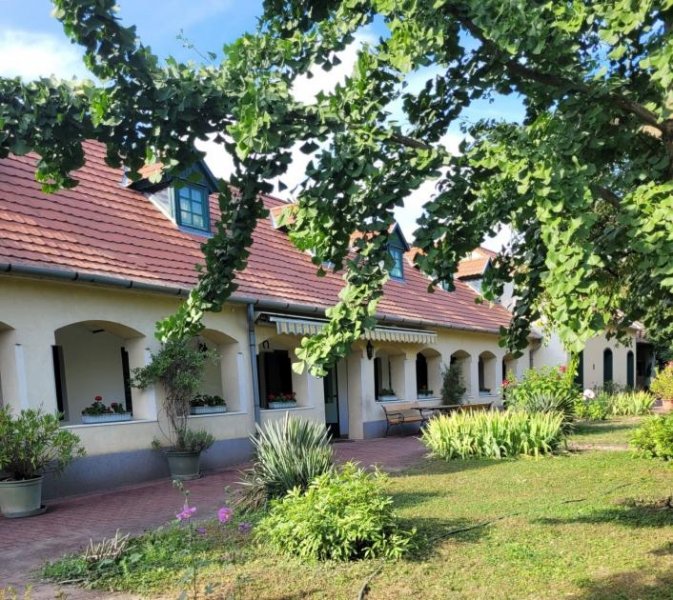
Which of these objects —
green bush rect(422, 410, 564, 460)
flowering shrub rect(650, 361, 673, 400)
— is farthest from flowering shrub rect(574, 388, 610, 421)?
green bush rect(422, 410, 564, 460)

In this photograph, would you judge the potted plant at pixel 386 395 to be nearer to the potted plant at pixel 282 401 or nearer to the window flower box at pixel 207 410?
the potted plant at pixel 282 401

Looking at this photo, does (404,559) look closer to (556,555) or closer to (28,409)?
(556,555)

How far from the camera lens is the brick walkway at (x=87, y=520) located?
5422 millimetres

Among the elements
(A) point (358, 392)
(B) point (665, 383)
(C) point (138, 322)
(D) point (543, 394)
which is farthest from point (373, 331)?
(B) point (665, 383)

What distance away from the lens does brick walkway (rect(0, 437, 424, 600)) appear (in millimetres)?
5422

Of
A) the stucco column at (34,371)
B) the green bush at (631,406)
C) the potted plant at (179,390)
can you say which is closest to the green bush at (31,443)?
the stucco column at (34,371)

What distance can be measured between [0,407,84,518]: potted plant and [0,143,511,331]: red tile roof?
211 centimetres

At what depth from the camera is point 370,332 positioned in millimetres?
10453

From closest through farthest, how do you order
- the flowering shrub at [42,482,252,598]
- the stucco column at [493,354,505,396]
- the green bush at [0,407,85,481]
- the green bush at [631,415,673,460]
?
1. the flowering shrub at [42,482,252,598]
2. the green bush at [0,407,85,481]
3. the green bush at [631,415,673,460]
4. the stucco column at [493,354,505,396]

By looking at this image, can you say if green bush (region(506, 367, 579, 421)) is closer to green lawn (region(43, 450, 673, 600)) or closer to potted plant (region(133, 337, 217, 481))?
green lawn (region(43, 450, 673, 600))

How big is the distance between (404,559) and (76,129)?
4.09m

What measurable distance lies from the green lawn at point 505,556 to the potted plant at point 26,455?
3.24 metres

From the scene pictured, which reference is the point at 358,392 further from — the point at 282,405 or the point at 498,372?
the point at 498,372

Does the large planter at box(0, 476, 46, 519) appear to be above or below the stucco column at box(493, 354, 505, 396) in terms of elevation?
above
